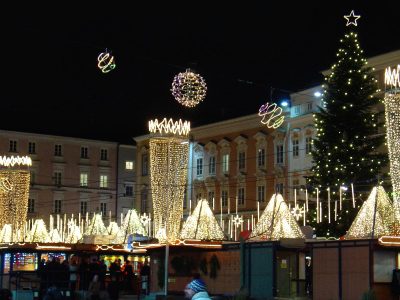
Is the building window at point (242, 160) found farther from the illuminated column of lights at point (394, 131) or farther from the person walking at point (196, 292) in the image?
the person walking at point (196, 292)

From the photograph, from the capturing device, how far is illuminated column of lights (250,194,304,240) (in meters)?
32.9

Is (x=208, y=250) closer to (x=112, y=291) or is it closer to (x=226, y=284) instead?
(x=226, y=284)

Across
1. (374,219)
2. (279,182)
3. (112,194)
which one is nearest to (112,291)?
(374,219)

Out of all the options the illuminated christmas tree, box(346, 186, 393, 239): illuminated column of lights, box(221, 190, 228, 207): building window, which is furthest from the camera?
box(221, 190, 228, 207): building window

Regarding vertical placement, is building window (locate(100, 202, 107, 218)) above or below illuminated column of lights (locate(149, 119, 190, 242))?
above

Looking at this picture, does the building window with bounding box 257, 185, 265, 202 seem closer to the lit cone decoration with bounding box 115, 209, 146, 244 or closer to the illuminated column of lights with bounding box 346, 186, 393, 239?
the lit cone decoration with bounding box 115, 209, 146, 244

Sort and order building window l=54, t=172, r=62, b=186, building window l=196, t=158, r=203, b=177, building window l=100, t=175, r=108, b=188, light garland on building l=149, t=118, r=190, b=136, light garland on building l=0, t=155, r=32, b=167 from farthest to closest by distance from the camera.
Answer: building window l=100, t=175, r=108, b=188, building window l=54, t=172, r=62, b=186, building window l=196, t=158, r=203, b=177, light garland on building l=0, t=155, r=32, b=167, light garland on building l=149, t=118, r=190, b=136

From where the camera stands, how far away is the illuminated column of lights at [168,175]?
3359 cm

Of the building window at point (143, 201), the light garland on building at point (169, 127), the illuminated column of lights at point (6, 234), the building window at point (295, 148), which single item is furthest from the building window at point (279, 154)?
the light garland on building at point (169, 127)

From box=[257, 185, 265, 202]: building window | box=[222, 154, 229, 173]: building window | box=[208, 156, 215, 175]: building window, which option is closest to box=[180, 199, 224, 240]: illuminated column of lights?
box=[257, 185, 265, 202]: building window

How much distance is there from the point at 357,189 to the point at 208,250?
14356mm

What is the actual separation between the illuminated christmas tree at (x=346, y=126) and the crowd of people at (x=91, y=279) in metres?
12.0

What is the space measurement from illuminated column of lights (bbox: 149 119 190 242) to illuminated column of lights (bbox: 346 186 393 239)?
6997 mm

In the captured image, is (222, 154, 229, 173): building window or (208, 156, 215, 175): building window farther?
(208, 156, 215, 175): building window
